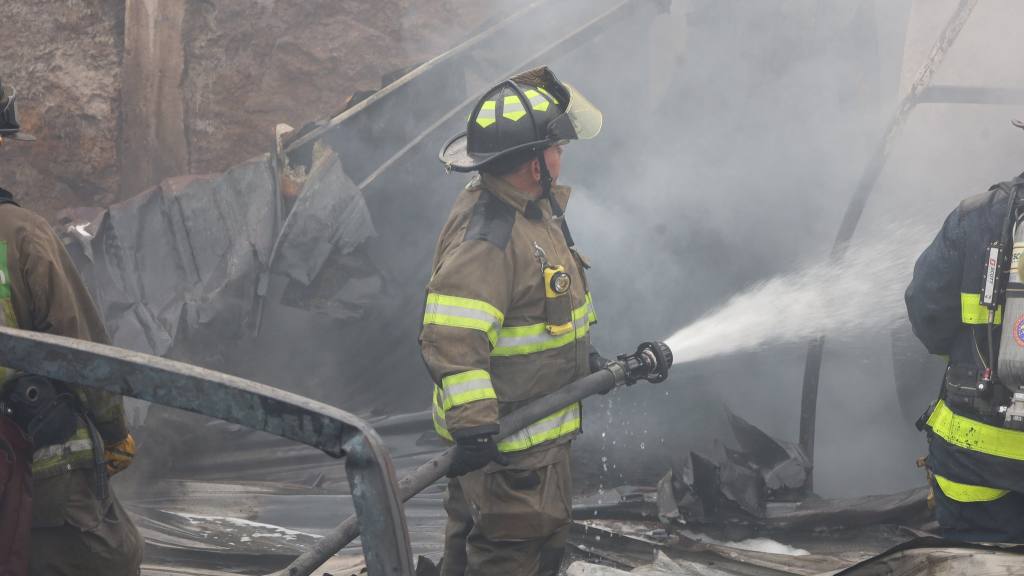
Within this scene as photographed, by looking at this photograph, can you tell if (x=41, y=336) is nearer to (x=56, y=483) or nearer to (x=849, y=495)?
(x=56, y=483)

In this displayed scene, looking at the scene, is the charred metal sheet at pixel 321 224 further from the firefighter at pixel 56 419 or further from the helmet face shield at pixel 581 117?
the firefighter at pixel 56 419

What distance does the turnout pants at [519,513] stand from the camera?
3.12m

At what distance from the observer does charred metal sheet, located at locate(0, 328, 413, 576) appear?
1369mm

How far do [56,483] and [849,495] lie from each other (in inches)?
153

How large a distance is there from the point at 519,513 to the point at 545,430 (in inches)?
11.3

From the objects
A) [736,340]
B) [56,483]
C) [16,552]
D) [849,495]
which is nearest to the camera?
[16,552]

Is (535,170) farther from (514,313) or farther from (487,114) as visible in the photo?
(514,313)

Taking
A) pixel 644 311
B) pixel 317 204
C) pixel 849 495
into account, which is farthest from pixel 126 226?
pixel 849 495

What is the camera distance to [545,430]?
10.4ft

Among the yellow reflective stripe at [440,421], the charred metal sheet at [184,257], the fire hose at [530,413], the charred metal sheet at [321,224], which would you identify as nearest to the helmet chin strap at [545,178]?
the fire hose at [530,413]

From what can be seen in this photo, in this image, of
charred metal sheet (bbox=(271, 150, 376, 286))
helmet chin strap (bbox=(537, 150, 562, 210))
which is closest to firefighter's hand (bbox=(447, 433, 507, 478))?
helmet chin strap (bbox=(537, 150, 562, 210))

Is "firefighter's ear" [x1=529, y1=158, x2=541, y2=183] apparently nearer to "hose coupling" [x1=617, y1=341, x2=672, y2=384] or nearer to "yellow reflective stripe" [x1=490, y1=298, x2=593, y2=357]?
"yellow reflective stripe" [x1=490, y1=298, x2=593, y2=357]

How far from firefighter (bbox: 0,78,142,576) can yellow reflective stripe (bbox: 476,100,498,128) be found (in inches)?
53.2

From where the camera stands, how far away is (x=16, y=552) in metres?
2.30
